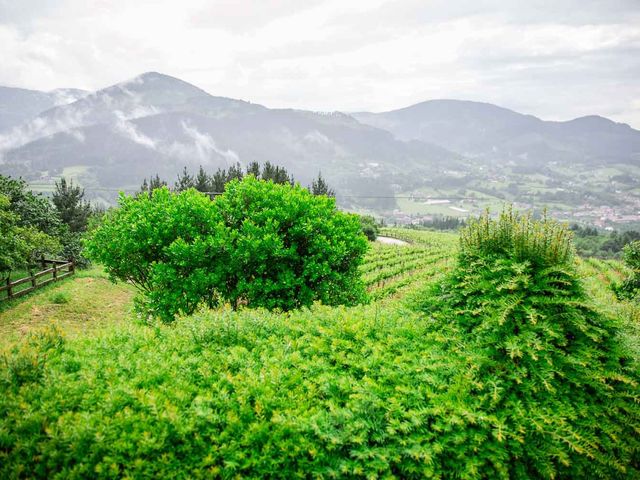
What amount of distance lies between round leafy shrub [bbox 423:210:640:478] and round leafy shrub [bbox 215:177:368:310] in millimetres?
3976

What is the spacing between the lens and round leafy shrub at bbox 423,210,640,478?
369 cm

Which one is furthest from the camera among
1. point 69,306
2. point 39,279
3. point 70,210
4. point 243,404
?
point 70,210

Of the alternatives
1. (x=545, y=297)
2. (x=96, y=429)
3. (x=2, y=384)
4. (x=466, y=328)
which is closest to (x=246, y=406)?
(x=96, y=429)

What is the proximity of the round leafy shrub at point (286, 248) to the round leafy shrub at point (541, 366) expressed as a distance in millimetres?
3976

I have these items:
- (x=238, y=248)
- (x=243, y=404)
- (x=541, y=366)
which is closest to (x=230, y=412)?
(x=243, y=404)

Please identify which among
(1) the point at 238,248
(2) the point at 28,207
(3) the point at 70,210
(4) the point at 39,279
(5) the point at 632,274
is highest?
(2) the point at 28,207

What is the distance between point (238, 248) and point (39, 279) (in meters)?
18.7

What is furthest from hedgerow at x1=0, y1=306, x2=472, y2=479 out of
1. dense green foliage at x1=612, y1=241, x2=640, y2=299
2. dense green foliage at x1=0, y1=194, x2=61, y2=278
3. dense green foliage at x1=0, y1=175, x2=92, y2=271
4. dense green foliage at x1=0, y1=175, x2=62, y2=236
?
dense green foliage at x1=0, y1=175, x2=62, y2=236

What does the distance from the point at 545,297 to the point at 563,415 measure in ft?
4.71

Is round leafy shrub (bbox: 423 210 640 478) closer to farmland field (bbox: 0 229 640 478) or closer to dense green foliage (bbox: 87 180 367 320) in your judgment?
farmland field (bbox: 0 229 640 478)

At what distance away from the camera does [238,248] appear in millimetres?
8289

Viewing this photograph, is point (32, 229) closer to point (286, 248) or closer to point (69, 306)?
point (69, 306)

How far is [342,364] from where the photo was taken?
4406 mm

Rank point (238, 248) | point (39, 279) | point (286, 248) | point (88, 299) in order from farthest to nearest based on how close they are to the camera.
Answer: point (39, 279)
point (88, 299)
point (286, 248)
point (238, 248)
